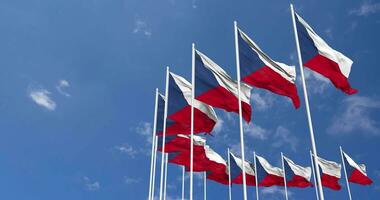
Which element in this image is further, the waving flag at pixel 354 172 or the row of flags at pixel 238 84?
the waving flag at pixel 354 172

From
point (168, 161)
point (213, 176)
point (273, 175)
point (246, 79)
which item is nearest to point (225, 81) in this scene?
point (246, 79)

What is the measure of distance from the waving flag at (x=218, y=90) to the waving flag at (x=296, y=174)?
19.1 m

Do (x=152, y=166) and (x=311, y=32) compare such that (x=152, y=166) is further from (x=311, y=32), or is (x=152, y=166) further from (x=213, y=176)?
(x=311, y=32)

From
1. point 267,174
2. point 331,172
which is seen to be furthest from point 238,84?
point 331,172

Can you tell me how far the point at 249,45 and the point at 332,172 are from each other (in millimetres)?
23337

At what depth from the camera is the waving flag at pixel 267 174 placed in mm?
34938

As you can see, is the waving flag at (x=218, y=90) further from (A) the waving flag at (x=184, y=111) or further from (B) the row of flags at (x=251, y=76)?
(A) the waving flag at (x=184, y=111)

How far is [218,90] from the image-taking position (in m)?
17.9

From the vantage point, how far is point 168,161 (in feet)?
89.7

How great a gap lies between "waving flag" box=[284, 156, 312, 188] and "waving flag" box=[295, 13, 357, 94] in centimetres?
2104

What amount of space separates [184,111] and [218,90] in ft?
11.3

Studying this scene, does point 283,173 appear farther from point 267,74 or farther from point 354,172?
point 267,74

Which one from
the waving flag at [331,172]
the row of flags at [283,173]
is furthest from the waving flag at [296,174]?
the waving flag at [331,172]

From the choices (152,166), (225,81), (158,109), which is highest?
(158,109)
